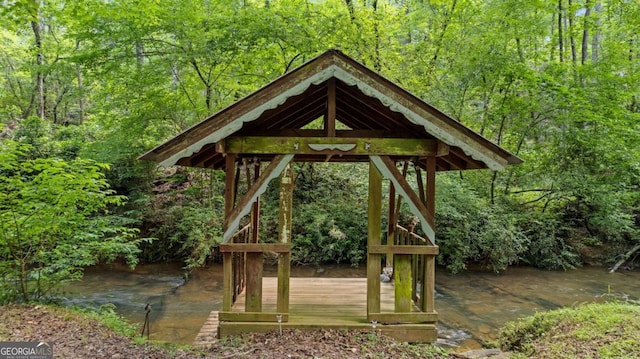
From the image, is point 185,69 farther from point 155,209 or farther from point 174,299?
point 174,299

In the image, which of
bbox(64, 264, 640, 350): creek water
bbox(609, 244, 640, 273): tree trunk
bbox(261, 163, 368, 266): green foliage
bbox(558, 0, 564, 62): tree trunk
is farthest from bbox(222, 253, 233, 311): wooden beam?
bbox(558, 0, 564, 62): tree trunk

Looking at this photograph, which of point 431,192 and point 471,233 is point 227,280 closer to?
point 431,192

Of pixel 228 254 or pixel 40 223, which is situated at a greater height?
pixel 40 223

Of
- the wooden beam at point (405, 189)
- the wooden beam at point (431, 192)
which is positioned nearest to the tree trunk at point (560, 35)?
the wooden beam at point (431, 192)

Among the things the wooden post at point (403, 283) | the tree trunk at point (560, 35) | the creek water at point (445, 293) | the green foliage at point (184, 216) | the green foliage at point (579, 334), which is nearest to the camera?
the green foliage at point (579, 334)

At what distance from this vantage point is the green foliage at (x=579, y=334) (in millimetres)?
4011

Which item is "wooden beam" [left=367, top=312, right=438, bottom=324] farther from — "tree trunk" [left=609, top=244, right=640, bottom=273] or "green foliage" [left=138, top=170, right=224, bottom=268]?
"tree trunk" [left=609, top=244, right=640, bottom=273]

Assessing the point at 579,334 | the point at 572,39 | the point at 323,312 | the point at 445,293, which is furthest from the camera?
the point at 572,39

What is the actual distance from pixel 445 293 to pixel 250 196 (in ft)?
21.6

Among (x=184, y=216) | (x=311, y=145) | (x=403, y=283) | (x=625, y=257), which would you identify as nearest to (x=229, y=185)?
(x=311, y=145)

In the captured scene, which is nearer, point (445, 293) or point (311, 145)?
point (311, 145)

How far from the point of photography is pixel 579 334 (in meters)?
4.45

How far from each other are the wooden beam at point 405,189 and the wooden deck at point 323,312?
46.8 inches

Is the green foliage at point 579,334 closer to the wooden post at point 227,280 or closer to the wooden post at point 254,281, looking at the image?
the wooden post at point 254,281
